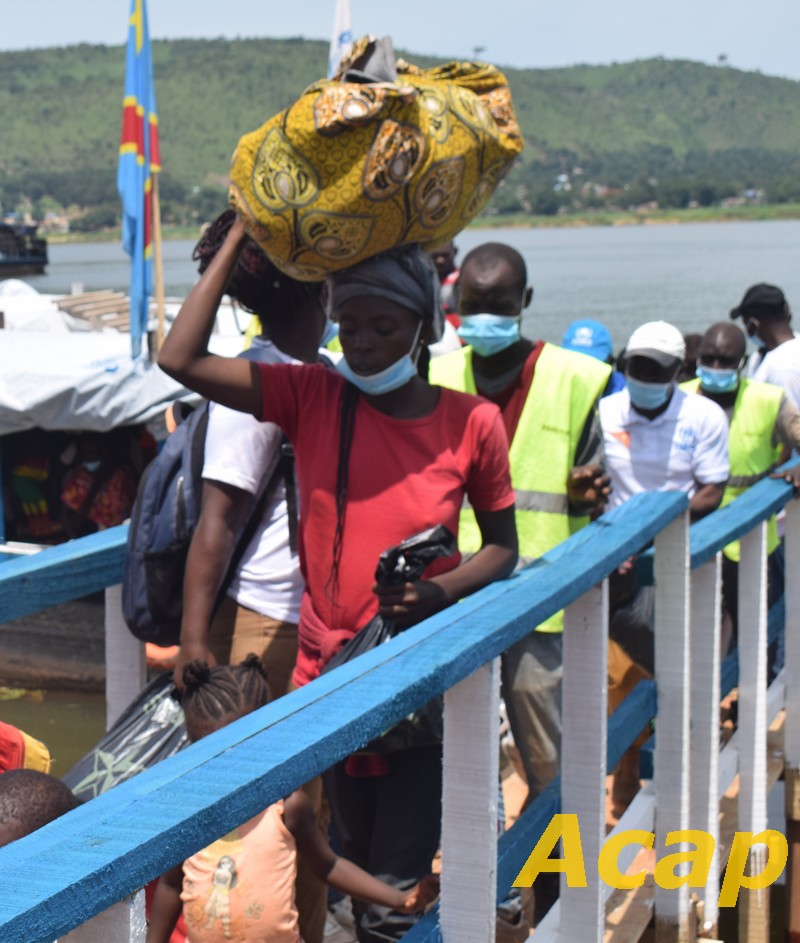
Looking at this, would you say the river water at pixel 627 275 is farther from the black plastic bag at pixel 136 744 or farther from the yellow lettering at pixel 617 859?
the black plastic bag at pixel 136 744

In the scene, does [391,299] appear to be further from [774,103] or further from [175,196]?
[774,103]

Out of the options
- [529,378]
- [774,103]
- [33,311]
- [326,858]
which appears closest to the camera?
[326,858]

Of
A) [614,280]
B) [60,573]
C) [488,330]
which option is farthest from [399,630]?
[614,280]

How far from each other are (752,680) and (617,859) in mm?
1158

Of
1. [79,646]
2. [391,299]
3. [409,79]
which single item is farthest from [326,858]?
[79,646]

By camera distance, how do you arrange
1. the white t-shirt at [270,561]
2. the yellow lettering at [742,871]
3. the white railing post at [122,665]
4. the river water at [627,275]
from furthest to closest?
1. the river water at [627,275]
2. the yellow lettering at [742,871]
3. the white railing post at [122,665]
4. the white t-shirt at [270,561]

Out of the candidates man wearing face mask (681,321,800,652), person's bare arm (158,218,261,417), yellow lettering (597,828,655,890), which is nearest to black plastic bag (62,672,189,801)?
person's bare arm (158,218,261,417)

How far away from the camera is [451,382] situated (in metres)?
3.51

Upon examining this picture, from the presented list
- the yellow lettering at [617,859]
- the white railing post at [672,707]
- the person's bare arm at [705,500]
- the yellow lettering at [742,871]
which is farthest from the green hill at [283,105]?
the yellow lettering at [617,859]

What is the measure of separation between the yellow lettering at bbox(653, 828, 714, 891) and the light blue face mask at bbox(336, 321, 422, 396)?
1.23 metres

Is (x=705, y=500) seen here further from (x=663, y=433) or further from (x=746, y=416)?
(x=746, y=416)

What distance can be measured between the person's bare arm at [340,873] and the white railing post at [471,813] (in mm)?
219

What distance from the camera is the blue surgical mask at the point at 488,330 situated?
132 inches

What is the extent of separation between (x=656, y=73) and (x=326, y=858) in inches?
8173
